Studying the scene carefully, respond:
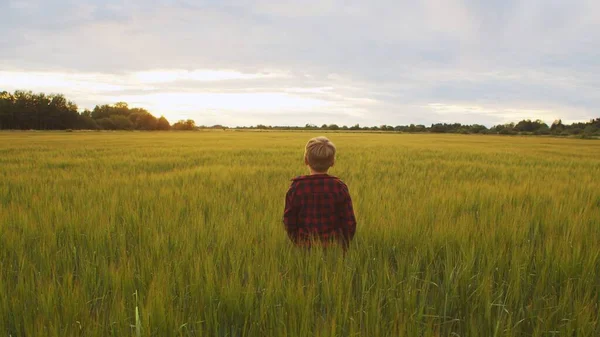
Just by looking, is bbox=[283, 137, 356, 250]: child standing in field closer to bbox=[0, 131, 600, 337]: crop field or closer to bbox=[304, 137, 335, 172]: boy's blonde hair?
bbox=[304, 137, 335, 172]: boy's blonde hair

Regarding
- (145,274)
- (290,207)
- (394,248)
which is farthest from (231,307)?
(394,248)

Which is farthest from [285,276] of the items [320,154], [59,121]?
[59,121]

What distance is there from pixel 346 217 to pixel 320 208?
207mm

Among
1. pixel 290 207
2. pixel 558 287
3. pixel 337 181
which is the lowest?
pixel 558 287

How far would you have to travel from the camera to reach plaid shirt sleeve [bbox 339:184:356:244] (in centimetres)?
258

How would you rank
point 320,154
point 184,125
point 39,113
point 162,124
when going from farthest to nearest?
point 184,125 → point 162,124 → point 39,113 → point 320,154

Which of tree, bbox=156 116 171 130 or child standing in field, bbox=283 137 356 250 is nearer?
child standing in field, bbox=283 137 356 250

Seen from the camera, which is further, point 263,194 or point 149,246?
point 263,194

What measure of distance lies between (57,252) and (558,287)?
3.14m

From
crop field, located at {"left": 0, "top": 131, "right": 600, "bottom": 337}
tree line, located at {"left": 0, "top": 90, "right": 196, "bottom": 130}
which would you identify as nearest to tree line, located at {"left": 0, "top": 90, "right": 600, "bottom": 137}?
tree line, located at {"left": 0, "top": 90, "right": 196, "bottom": 130}

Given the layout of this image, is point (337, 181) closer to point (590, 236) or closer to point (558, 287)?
point (558, 287)

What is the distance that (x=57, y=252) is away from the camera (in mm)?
2316

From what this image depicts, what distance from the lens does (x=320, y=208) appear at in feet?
8.63

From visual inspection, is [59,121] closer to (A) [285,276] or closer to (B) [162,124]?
(B) [162,124]
